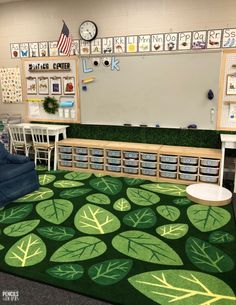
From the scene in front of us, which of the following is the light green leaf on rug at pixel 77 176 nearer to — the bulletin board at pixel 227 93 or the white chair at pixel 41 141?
the white chair at pixel 41 141

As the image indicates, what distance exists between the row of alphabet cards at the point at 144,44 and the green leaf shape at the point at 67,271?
3.41 m

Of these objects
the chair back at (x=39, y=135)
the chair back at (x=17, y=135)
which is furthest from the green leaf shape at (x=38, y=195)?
the chair back at (x=17, y=135)

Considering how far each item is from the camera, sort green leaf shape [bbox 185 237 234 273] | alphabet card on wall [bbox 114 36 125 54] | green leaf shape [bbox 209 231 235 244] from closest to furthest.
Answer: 1. green leaf shape [bbox 185 237 234 273]
2. green leaf shape [bbox 209 231 235 244]
3. alphabet card on wall [bbox 114 36 125 54]

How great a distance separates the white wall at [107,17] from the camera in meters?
3.89

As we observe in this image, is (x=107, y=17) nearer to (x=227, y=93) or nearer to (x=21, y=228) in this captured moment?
(x=227, y=93)

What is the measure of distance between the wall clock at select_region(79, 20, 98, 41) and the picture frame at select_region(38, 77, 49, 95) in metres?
1.10

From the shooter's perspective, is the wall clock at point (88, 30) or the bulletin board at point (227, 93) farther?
the wall clock at point (88, 30)

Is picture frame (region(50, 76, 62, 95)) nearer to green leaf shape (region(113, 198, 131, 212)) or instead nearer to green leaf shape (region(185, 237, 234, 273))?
green leaf shape (region(113, 198, 131, 212))

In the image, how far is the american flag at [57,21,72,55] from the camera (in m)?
4.27

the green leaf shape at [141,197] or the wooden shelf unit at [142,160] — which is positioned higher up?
the wooden shelf unit at [142,160]

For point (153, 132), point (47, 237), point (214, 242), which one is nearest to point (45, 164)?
point (153, 132)

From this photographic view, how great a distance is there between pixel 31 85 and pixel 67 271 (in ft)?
13.1

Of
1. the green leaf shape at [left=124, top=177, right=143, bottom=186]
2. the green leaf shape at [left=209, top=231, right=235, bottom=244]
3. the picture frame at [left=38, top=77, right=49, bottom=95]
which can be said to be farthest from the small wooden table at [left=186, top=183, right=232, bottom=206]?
the picture frame at [left=38, top=77, right=49, bottom=95]

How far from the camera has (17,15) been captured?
4.98 meters
